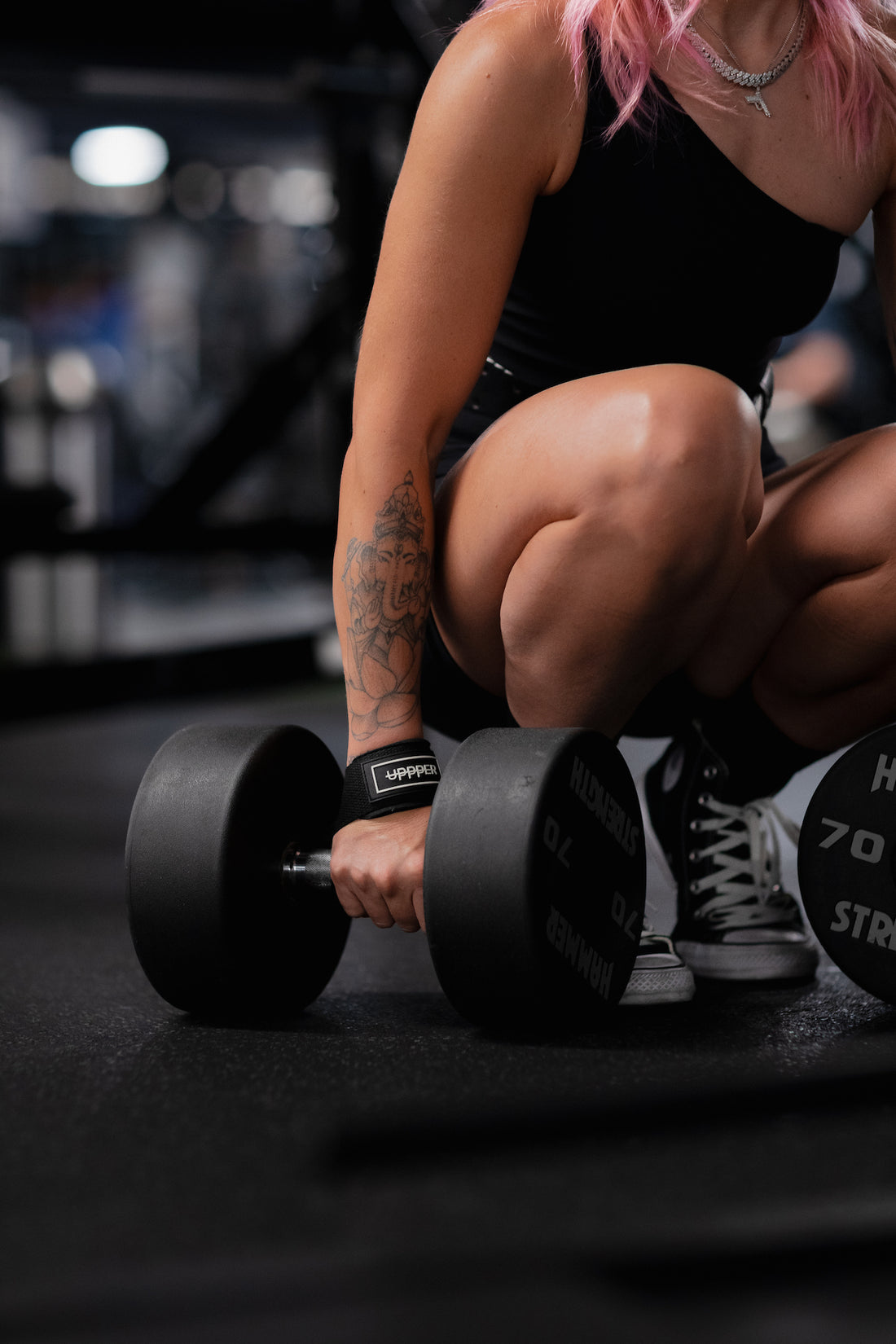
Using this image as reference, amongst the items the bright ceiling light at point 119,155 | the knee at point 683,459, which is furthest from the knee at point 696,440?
the bright ceiling light at point 119,155

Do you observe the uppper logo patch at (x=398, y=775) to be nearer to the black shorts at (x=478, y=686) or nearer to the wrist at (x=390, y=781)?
the wrist at (x=390, y=781)

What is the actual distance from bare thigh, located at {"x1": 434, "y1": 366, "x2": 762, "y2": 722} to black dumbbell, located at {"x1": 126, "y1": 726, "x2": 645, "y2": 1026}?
10cm

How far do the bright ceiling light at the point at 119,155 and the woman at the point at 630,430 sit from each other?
696cm

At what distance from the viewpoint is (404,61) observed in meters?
3.44

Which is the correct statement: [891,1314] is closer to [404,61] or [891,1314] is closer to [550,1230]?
[550,1230]

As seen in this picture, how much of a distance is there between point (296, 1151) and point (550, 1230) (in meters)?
0.16

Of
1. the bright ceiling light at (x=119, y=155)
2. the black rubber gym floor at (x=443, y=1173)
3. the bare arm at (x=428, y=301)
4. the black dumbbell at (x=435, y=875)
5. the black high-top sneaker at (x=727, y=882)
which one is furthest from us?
the bright ceiling light at (x=119, y=155)

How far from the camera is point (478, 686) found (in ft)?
3.63

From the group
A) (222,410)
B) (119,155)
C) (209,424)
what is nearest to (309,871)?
(209,424)

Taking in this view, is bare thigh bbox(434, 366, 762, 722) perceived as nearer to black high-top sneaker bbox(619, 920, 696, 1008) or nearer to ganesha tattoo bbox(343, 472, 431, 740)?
ganesha tattoo bbox(343, 472, 431, 740)

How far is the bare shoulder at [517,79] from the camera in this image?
91 cm

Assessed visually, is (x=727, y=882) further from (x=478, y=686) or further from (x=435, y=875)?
(x=435, y=875)

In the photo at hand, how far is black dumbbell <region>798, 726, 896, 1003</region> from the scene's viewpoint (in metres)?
0.90

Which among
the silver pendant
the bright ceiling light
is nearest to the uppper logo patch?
the silver pendant
